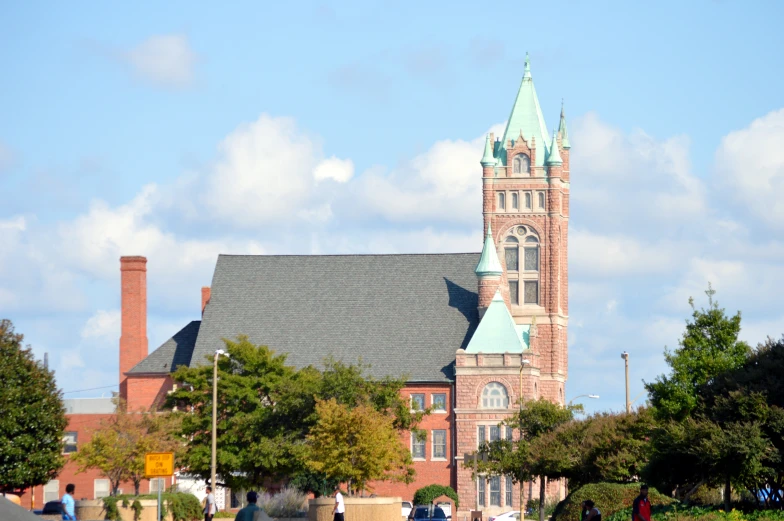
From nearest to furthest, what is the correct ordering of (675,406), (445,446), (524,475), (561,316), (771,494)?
1. (771,494)
2. (675,406)
3. (524,475)
4. (445,446)
5. (561,316)

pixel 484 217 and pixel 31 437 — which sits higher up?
pixel 484 217

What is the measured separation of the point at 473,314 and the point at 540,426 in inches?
1172

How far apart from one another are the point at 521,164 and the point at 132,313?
29.8m

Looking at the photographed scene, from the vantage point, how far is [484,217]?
92.1 metres

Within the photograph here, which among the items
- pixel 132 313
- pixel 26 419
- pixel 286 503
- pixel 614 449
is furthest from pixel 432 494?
pixel 26 419

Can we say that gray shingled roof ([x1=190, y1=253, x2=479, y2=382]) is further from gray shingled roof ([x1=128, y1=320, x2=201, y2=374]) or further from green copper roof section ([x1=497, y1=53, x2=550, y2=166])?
green copper roof section ([x1=497, y1=53, x2=550, y2=166])

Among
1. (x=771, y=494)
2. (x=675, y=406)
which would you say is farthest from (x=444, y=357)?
(x=771, y=494)

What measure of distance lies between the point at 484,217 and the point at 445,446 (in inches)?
679

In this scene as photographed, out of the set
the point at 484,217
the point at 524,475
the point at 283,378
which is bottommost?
the point at 524,475

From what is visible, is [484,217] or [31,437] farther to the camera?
[484,217]

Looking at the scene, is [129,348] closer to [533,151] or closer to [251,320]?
[251,320]

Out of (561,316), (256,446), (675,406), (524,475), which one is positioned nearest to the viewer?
(675,406)

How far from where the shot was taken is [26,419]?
45.9 metres

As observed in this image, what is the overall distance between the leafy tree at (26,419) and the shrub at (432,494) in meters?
36.3
